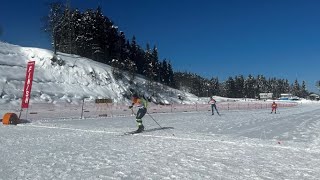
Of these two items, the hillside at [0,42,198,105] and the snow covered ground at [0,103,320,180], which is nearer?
the snow covered ground at [0,103,320,180]

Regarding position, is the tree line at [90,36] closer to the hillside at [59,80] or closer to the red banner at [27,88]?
the hillside at [59,80]

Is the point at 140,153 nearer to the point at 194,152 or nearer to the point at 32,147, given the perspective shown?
the point at 194,152

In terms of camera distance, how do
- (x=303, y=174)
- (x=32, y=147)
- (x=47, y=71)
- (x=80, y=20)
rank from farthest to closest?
(x=80, y=20), (x=47, y=71), (x=32, y=147), (x=303, y=174)

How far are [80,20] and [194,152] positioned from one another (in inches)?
3149

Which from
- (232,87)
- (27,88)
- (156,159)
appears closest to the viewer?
(156,159)

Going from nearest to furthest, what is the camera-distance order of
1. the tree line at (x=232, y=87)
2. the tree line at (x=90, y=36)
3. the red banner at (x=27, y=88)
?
the red banner at (x=27, y=88)
the tree line at (x=90, y=36)
the tree line at (x=232, y=87)

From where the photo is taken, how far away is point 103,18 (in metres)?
93.3

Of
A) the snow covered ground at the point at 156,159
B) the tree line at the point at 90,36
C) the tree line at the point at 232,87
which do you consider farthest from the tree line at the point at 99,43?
the snow covered ground at the point at 156,159

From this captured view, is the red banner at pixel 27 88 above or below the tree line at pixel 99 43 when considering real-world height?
below

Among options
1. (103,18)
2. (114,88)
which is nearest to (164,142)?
(114,88)

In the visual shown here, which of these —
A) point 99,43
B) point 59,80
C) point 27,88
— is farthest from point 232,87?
point 27,88

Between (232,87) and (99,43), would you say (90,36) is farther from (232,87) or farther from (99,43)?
(232,87)

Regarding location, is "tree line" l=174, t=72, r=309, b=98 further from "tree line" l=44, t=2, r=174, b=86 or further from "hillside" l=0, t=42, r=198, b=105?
"hillside" l=0, t=42, r=198, b=105

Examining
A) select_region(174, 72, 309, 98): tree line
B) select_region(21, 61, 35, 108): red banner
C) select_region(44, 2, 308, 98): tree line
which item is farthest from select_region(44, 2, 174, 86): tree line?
select_region(174, 72, 309, 98): tree line
